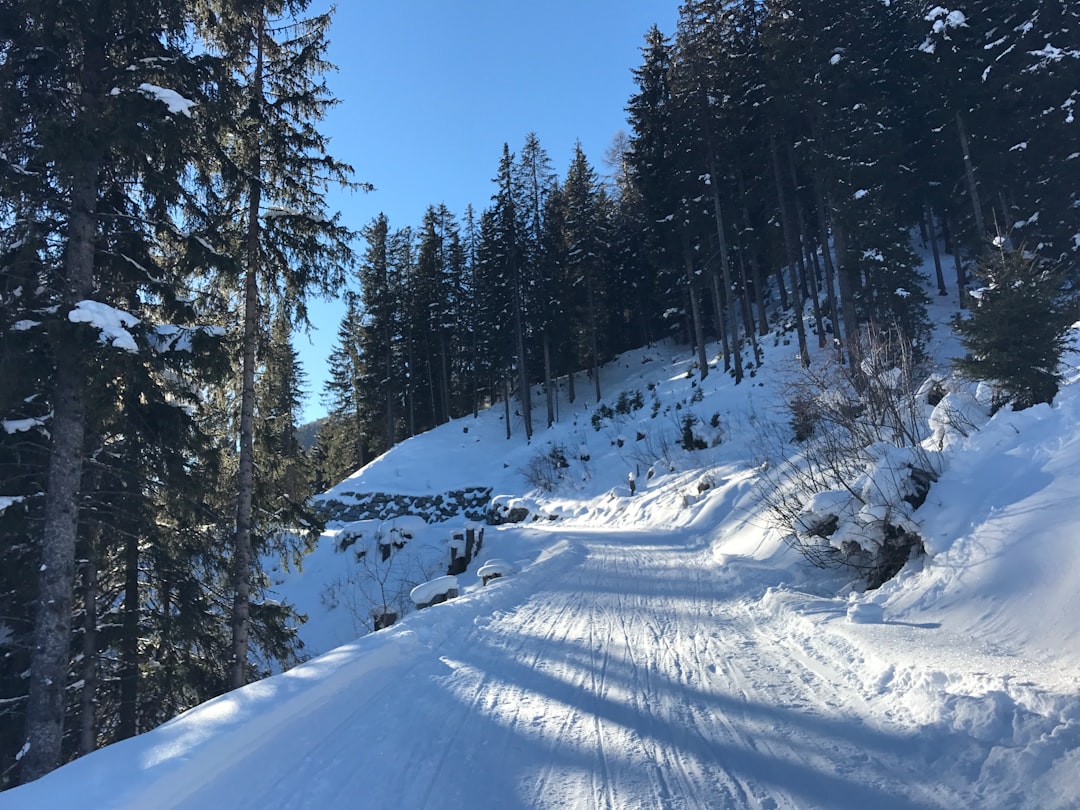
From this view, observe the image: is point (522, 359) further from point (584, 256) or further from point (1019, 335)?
point (1019, 335)

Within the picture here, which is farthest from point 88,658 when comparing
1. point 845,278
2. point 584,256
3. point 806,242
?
point 584,256

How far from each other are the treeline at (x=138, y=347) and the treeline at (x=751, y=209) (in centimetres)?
301

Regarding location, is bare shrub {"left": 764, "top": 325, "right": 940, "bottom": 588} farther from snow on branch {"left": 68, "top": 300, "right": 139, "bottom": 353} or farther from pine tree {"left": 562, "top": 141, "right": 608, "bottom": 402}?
pine tree {"left": 562, "top": 141, "right": 608, "bottom": 402}

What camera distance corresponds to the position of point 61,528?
6.89 meters

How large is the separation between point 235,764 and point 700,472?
46.9ft

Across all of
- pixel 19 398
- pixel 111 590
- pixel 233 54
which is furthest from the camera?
pixel 233 54

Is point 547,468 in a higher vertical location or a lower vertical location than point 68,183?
lower

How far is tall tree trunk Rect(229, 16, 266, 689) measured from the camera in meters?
9.73

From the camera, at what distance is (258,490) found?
36.4 ft

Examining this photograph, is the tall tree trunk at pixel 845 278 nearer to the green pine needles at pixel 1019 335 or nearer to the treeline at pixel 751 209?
the treeline at pixel 751 209

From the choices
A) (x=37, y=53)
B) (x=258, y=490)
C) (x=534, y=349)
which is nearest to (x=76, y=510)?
(x=258, y=490)

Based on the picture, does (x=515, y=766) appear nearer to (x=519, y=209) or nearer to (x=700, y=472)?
(x=700, y=472)

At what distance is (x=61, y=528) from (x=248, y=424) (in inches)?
146

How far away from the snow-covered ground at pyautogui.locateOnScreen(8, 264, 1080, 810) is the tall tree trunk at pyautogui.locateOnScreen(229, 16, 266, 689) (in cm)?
417
